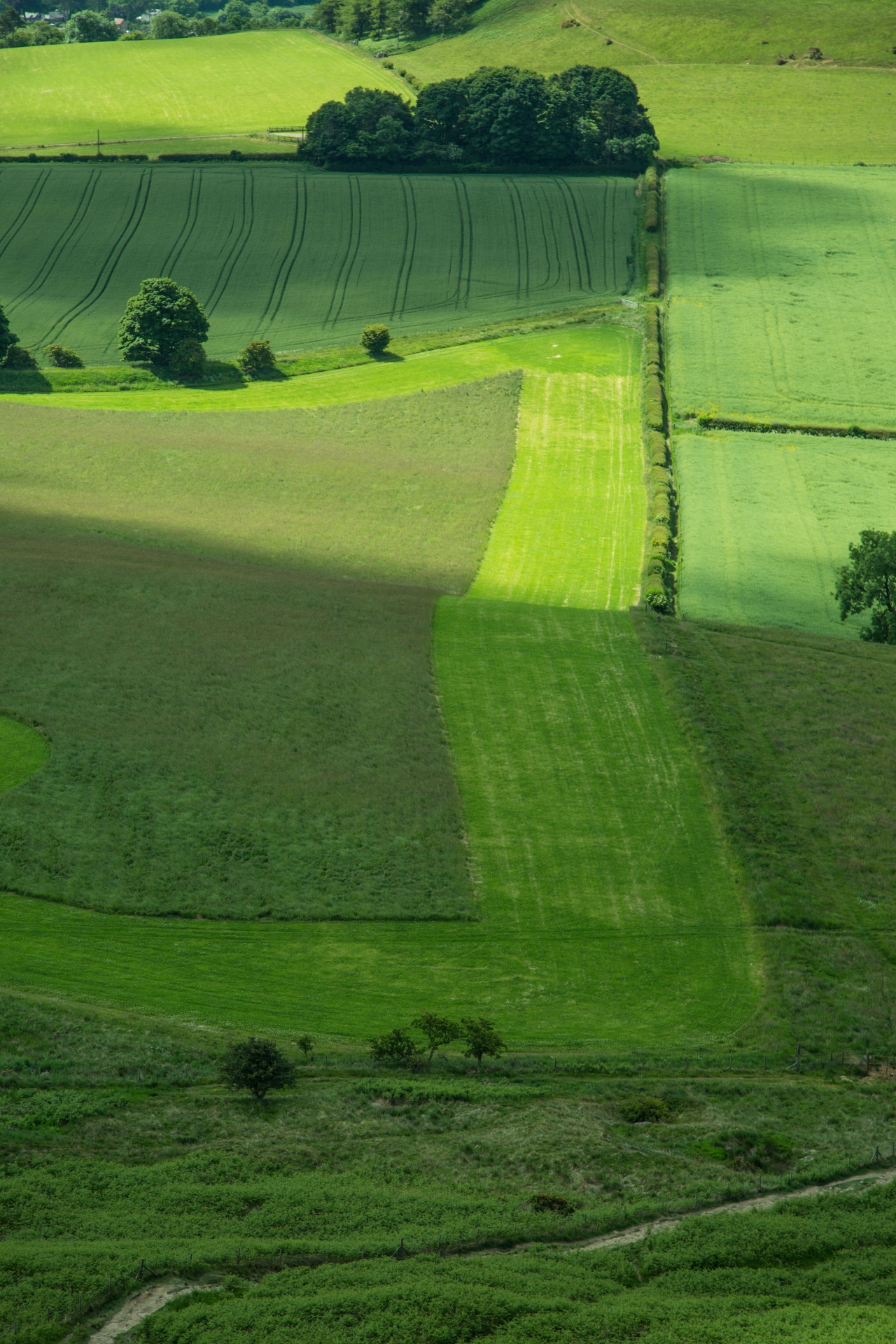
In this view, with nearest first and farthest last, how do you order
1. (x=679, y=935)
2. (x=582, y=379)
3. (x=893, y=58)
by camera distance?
(x=679, y=935) < (x=582, y=379) < (x=893, y=58)

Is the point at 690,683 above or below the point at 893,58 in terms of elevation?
below

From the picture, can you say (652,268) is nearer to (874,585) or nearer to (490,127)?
(490,127)

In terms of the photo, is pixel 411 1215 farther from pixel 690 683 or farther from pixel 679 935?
pixel 690 683

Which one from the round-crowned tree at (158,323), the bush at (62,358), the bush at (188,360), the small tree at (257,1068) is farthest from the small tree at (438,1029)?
the bush at (62,358)

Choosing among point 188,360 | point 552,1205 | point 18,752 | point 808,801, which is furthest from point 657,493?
point 552,1205

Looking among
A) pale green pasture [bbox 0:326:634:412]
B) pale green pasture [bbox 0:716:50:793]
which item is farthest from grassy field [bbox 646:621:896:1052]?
pale green pasture [bbox 0:326:634:412]

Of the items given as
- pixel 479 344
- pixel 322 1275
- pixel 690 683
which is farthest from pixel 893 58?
pixel 322 1275

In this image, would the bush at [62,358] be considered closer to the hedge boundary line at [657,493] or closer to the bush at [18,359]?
the bush at [18,359]

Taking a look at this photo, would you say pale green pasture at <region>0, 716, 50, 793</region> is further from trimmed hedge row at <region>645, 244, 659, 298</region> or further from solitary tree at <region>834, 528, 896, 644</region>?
trimmed hedge row at <region>645, 244, 659, 298</region>
